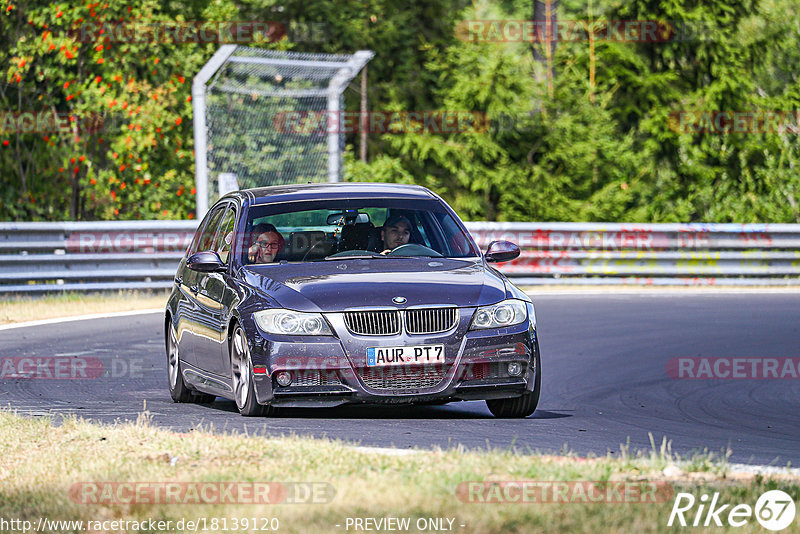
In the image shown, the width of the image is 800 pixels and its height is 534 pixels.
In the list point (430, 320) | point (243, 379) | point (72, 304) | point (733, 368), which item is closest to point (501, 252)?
point (430, 320)

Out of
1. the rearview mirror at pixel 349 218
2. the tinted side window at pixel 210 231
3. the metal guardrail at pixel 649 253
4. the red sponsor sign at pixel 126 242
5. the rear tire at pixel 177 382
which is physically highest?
the rearview mirror at pixel 349 218

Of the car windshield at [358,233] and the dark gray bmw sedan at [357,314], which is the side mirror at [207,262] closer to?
the dark gray bmw sedan at [357,314]

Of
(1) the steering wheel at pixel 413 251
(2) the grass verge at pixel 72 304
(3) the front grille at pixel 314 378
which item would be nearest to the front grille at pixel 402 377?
(3) the front grille at pixel 314 378

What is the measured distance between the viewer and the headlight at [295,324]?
9078 millimetres

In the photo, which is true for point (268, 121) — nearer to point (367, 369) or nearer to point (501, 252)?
point (501, 252)

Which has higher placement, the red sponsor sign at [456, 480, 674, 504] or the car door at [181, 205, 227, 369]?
the red sponsor sign at [456, 480, 674, 504]

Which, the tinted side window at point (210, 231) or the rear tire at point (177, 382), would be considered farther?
the tinted side window at point (210, 231)

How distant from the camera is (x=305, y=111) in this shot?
27250mm

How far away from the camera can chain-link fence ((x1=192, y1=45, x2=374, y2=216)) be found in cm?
2147

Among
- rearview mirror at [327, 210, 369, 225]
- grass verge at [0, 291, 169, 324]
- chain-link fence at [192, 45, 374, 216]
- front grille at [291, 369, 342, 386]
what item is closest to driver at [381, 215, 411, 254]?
rearview mirror at [327, 210, 369, 225]

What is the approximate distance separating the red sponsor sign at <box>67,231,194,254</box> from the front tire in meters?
11.2

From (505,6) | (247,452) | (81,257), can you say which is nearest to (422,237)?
(247,452)

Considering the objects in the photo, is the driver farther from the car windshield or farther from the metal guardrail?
the metal guardrail

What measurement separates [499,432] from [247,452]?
201 centimetres
